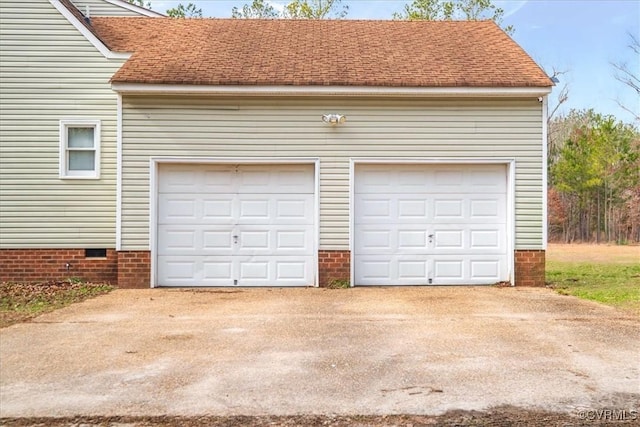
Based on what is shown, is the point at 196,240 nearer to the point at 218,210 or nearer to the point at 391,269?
the point at 218,210

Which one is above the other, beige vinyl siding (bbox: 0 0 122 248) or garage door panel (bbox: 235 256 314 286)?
beige vinyl siding (bbox: 0 0 122 248)

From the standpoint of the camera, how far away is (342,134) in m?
9.62

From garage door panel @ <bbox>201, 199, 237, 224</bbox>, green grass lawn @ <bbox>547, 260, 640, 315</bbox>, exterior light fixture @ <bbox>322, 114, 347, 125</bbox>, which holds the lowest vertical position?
green grass lawn @ <bbox>547, 260, 640, 315</bbox>

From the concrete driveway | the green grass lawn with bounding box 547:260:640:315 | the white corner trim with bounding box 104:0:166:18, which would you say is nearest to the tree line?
the white corner trim with bounding box 104:0:166:18

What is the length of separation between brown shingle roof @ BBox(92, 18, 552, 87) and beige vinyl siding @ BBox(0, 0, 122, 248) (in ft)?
3.67

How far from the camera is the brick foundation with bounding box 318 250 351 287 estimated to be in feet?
31.2

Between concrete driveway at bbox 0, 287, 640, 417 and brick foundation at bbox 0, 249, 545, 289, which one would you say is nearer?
concrete driveway at bbox 0, 287, 640, 417

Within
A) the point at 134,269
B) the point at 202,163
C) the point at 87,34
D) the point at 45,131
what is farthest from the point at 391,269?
the point at 87,34

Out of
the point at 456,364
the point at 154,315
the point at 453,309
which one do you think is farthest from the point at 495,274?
the point at 154,315

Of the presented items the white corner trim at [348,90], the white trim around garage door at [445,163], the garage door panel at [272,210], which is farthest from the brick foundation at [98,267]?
the white corner trim at [348,90]

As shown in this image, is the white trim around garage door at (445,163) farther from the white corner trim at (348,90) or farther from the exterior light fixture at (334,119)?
the white corner trim at (348,90)

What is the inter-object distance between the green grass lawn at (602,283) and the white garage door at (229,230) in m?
4.91

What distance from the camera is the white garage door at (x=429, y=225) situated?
9.67 meters

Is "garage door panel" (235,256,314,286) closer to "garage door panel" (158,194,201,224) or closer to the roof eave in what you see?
"garage door panel" (158,194,201,224)
